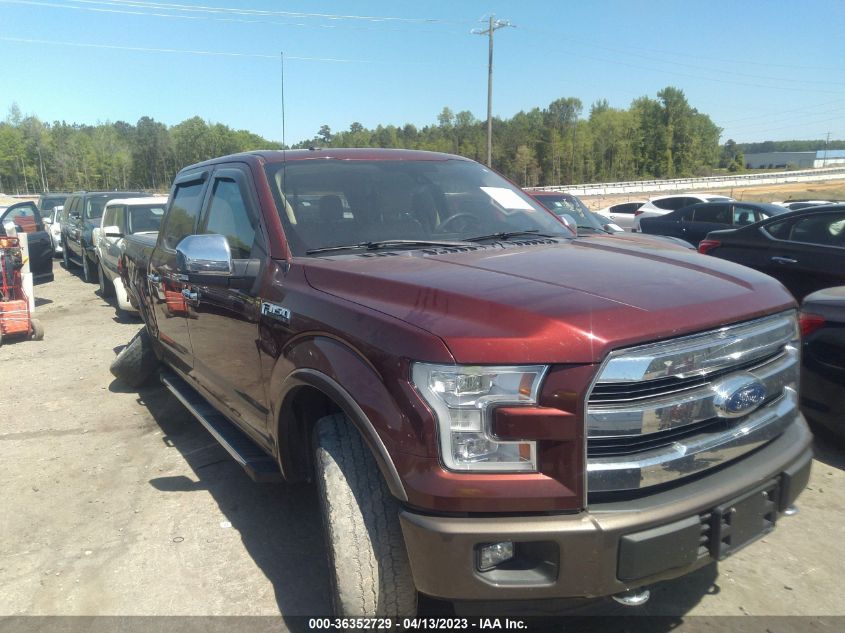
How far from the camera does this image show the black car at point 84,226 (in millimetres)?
13735

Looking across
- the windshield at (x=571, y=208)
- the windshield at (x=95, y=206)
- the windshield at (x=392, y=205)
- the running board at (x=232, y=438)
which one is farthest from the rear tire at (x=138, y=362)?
the windshield at (x=95, y=206)

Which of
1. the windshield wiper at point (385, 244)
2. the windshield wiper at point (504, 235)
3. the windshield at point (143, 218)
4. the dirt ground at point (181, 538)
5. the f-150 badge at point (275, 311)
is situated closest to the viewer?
the f-150 badge at point (275, 311)

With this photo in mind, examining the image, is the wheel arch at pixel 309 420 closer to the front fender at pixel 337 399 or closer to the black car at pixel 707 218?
the front fender at pixel 337 399

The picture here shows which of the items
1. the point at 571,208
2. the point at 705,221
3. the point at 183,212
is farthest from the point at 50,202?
the point at 183,212

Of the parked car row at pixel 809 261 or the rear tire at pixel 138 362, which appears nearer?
the parked car row at pixel 809 261

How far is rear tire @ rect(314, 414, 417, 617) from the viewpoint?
2.27 meters

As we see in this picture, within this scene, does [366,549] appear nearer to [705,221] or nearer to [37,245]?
[37,245]

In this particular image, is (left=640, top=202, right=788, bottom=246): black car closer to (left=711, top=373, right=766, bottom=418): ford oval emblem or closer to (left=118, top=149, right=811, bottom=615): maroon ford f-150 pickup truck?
(left=118, top=149, right=811, bottom=615): maroon ford f-150 pickup truck

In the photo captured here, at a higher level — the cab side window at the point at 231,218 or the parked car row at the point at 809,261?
the cab side window at the point at 231,218

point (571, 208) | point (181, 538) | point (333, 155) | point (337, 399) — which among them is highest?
point (333, 155)

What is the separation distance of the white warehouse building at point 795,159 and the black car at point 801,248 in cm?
13658

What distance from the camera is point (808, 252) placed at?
643 centimetres

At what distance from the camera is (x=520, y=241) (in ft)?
10.9

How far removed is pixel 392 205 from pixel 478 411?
5.69 feet
